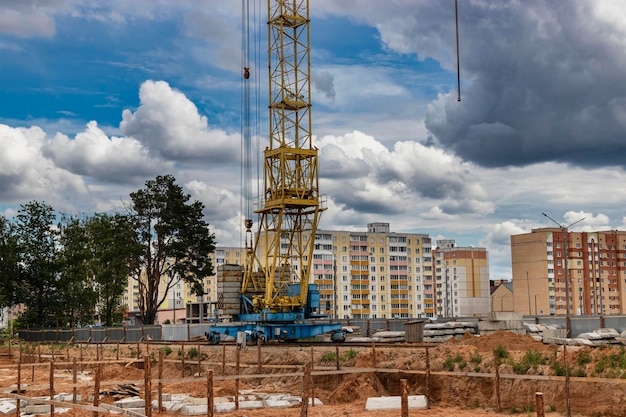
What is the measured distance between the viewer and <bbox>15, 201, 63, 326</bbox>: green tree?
7081 centimetres

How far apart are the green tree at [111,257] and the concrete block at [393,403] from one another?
44228 mm

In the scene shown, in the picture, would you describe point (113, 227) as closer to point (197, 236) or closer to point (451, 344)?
point (197, 236)

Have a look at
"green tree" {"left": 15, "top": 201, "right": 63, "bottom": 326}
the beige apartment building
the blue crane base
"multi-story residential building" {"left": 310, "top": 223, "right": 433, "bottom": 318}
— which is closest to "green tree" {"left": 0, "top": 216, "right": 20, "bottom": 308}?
"green tree" {"left": 15, "top": 201, "right": 63, "bottom": 326}

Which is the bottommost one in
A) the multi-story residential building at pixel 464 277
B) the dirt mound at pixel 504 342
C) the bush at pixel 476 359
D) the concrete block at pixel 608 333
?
the bush at pixel 476 359

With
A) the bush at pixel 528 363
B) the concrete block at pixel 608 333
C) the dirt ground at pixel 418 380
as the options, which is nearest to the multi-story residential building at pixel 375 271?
the dirt ground at pixel 418 380

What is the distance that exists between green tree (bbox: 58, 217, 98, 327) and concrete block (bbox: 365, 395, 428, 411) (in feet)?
161

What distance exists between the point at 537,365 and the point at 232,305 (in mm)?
25456

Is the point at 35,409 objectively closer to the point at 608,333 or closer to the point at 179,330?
the point at 608,333

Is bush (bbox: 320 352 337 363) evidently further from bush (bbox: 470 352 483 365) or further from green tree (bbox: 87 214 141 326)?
green tree (bbox: 87 214 141 326)

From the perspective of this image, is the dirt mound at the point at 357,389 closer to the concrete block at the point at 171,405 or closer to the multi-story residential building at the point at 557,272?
the concrete block at the point at 171,405

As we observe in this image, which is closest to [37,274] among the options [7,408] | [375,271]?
[7,408]

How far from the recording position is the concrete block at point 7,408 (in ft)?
93.1

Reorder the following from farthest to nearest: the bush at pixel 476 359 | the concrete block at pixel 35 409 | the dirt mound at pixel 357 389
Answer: the dirt mound at pixel 357 389 → the bush at pixel 476 359 → the concrete block at pixel 35 409

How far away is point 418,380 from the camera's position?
101 ft
